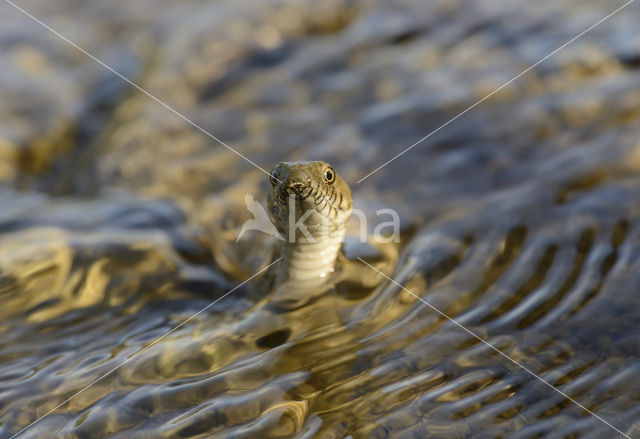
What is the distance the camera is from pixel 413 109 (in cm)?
429

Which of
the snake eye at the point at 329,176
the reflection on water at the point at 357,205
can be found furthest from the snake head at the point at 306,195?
the reflection on water at the point at 357,205

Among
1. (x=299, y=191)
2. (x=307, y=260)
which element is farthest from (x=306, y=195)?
(x=307, y=260)

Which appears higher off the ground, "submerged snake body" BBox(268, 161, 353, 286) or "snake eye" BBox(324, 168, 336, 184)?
"snake eye" BBox(324, 168, 336, 184)

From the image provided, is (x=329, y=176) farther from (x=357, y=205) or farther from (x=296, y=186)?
(x=357, y=205)

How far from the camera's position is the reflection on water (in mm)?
2227

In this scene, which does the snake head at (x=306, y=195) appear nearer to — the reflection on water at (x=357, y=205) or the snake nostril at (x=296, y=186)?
the snake nostril at (x=296, y=186)

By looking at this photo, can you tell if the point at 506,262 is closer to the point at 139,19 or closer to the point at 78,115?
the point at 78,115

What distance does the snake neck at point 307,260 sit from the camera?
296cm

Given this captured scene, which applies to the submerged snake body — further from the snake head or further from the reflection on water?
the reflection on water

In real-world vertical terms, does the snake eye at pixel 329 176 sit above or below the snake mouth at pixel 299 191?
above

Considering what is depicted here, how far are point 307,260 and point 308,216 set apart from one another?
215 millimetres

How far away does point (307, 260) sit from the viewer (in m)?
2.97

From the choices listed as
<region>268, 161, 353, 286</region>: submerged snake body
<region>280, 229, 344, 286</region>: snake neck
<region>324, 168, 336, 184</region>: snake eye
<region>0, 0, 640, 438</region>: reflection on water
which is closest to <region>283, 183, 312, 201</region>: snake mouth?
<region>268, 161, 353, 286</region>: submerged snake body

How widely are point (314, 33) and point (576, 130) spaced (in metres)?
2.12
